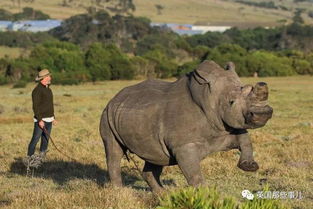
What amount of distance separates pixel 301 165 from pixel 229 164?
1.35 metres

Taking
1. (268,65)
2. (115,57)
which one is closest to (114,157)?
(115,57)

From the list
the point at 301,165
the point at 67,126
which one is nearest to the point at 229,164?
the point at 301,165

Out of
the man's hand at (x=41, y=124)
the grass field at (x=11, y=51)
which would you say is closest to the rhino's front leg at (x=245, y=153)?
the man's hand at (x=41, y=124)

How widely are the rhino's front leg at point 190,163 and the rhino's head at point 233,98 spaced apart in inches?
20.8

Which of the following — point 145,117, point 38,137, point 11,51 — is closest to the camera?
point 145,117

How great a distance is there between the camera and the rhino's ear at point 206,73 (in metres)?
7.76

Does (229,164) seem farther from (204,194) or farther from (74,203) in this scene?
(204,194)

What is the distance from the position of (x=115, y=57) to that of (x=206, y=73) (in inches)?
2168

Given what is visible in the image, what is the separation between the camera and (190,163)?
779 centimetres

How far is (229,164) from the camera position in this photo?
41.0ft

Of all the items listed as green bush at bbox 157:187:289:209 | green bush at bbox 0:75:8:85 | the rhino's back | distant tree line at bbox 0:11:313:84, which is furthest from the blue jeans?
green bush at bbox 0:75:8:85

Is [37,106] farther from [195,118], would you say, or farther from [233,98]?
[233,98]

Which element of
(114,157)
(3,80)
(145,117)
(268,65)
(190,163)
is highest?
(145,117)

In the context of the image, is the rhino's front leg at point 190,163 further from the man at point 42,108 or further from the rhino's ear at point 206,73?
the man at point 42,108
